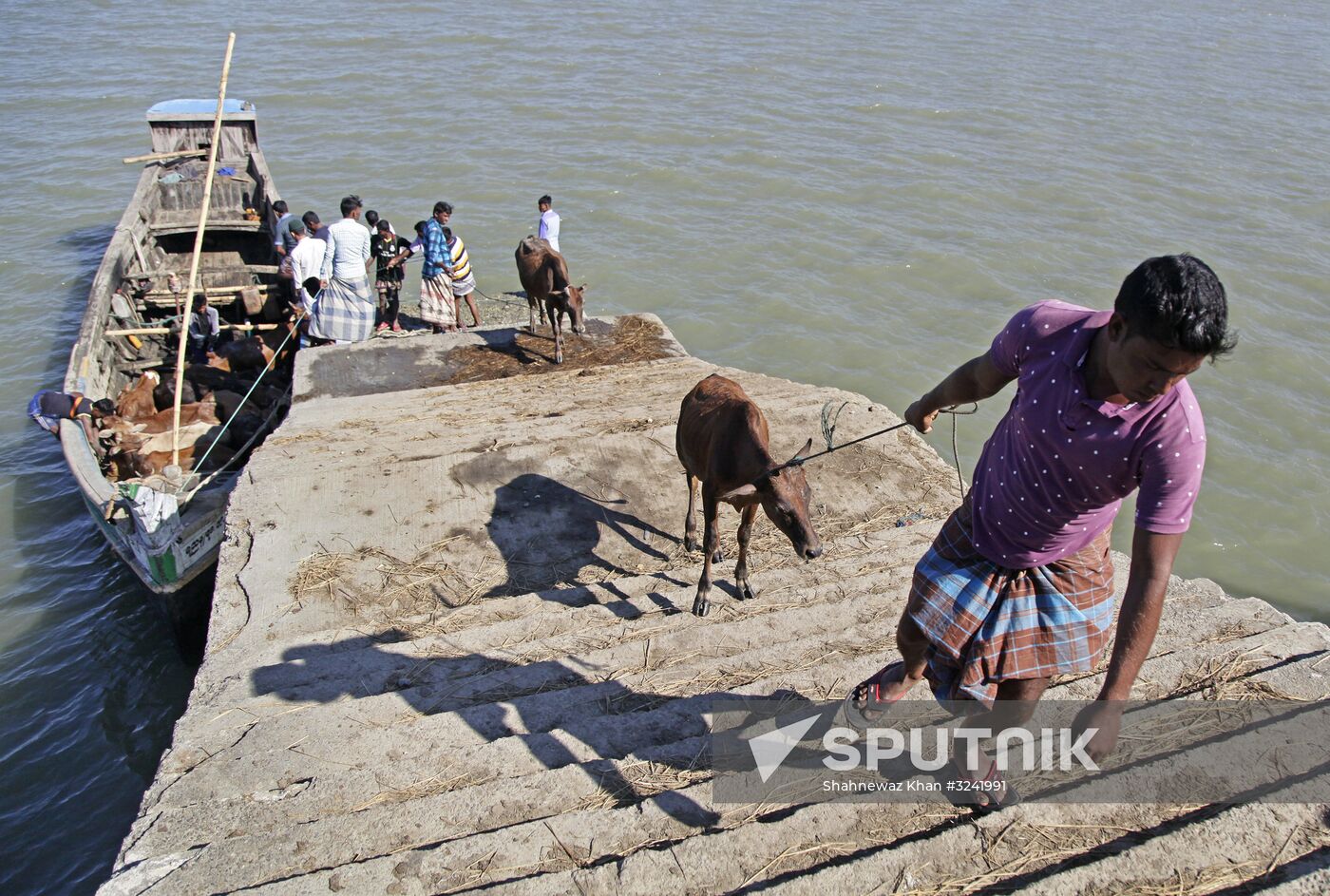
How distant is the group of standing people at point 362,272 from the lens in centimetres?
1232

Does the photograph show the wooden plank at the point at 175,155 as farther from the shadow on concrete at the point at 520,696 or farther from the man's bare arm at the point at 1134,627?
the man's bare arm at the point at 1134,627

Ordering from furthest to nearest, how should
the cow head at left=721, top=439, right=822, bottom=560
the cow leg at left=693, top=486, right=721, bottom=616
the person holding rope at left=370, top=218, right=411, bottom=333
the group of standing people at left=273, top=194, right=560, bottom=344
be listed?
1. the person holding rope at left=370, top=218, right=411, bottom=333
2. the group of standing people at left=273, top=194, right=560, bottom=344
3. the cow leg at left=693, top=486, right=721, bottom=616
4. the cow head at left=721, top=439, right=822, bottom=560

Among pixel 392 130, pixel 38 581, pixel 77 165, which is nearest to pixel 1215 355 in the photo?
pixel 38 581

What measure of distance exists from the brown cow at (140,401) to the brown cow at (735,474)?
8.16 meters

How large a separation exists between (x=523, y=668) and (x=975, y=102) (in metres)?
26.4

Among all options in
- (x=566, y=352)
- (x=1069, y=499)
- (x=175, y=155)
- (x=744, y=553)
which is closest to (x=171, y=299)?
(x=175, y=155)

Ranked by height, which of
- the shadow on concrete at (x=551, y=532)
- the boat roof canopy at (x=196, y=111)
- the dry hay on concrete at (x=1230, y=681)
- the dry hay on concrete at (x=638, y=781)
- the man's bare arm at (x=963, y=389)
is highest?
the boat roof canopy at (x=196, y=111)

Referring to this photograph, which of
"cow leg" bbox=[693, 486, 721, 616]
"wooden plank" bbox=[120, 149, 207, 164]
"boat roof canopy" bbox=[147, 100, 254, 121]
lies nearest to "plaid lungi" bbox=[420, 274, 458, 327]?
"cow leg" bbox=[693, 486, 721, 616]

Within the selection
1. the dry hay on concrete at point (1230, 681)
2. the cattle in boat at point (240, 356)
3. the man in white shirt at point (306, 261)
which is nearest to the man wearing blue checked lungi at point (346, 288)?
the man in white shirt at point (306, 261)

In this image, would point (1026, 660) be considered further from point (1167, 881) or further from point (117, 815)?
point (117, 815)

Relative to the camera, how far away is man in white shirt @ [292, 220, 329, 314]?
1314cm

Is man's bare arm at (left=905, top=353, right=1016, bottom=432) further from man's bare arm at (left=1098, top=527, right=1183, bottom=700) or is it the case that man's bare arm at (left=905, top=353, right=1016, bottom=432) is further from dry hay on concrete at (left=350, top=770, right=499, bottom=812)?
dry hay on concrete at (left=350, top=770, right=499, bottom=812)

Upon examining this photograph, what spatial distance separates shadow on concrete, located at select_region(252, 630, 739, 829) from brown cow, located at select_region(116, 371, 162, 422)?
310 inches

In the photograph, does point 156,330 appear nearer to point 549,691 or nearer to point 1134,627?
point 549,691
